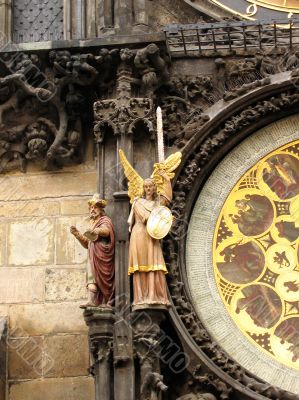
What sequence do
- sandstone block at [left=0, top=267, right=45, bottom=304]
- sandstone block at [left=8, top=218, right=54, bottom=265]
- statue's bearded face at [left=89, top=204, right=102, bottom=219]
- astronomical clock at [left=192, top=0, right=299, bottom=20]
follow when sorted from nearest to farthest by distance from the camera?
1. statue's bearded face at [left=89, top=204, right=102, bottom=219]
2. sandstone block at [left=0, top=267, right=45, bottom=304]
3. sandstone block at [left=8, top=218, right=54, bottom=265]
4. astronomical clock at [left=192, top=0, right=299, bottom=20]

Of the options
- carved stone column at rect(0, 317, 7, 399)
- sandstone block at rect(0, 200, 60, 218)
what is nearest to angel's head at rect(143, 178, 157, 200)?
sandstone block at rect(0, 200, 60, 218)

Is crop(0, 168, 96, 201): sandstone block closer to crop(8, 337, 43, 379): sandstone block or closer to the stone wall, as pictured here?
the stone wall

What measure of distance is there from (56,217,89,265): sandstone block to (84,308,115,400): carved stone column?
96 centimetres

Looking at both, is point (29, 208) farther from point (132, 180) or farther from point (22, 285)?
point (132, 180)

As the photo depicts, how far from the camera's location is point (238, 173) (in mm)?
12320

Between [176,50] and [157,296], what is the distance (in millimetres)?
2177

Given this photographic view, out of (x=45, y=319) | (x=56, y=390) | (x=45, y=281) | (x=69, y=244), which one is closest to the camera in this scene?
(x=56, y=390)

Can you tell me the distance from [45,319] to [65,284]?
314 mm

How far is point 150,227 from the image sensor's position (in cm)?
1173

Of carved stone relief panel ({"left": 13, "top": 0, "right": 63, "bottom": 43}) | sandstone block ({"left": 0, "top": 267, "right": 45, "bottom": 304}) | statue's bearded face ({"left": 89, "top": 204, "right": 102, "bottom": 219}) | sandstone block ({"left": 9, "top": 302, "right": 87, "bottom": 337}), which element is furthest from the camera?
carved stone relief panel ({"left": 13, "top": 0, "right": 63, "bottom": 43})

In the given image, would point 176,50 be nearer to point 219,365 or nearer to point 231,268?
point 231,268

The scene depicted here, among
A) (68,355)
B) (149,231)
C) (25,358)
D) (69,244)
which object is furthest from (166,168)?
(25,358)

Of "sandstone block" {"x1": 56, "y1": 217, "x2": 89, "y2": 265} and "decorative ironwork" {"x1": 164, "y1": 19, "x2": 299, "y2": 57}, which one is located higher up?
"decorative ironwork" {"x1": 164, "y1": 19, "x2": 299, "y2": 57}

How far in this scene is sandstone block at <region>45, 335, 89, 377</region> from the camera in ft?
39.9
